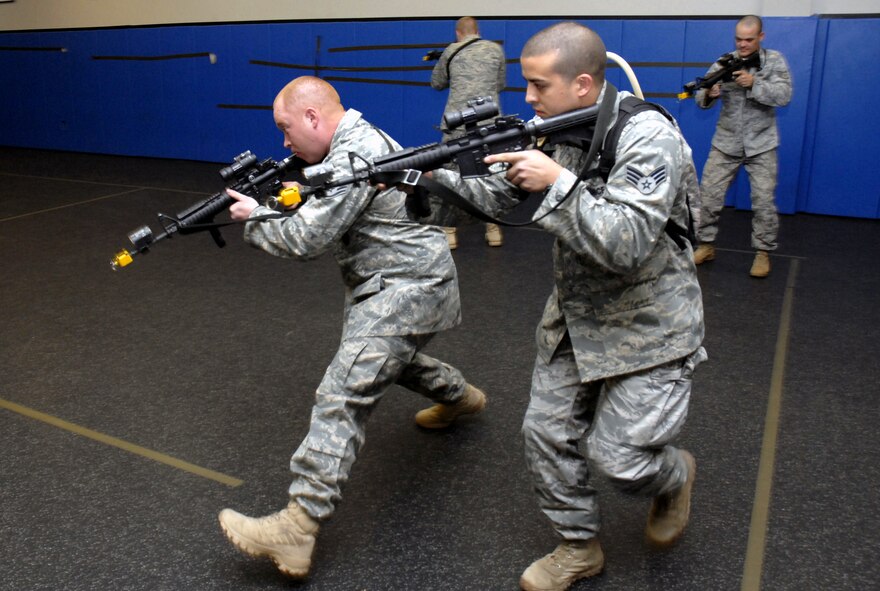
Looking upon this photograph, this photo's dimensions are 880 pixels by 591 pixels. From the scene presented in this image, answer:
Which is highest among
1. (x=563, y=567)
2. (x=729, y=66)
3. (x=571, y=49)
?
(x=571, y=49)

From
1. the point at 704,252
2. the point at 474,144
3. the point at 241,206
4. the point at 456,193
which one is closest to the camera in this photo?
the point at 474,144

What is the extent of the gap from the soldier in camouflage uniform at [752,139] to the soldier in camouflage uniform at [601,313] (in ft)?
10.8

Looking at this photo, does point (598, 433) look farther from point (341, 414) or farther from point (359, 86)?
point (359, 86)

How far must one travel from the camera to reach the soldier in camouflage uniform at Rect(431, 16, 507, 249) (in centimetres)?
614

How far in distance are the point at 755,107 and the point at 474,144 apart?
381cm

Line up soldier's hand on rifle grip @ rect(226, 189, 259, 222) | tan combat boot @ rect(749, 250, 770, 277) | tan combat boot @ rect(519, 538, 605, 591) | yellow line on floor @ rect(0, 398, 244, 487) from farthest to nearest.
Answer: tan combat boot @ rect(749, 250, 770, 277) → yellow line on floor @ rect(0, 398, 244, 487) → soldier's hand on rifle grip @ rect(226, 189, 259, 222) → tan combat boot @ rect(519, 538, 605, 591)

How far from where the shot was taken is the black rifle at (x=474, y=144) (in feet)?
6.81

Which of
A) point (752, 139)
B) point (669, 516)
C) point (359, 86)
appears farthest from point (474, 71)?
point (669, 516)

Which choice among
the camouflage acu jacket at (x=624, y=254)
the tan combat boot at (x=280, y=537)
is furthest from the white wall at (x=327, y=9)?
the tan combat boot at (x=280, y=537)

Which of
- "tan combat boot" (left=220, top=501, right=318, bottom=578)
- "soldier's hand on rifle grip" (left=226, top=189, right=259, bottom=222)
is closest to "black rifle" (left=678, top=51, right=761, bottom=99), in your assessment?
"soldier's hand on rifle grip" (left=226, top=189, right=259, bottom=222)

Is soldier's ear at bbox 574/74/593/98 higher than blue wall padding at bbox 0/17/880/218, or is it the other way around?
soldier's ear at bbox 574/74/593/98

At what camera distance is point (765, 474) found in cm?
291

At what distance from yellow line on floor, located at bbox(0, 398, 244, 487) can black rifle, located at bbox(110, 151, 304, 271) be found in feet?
2.74

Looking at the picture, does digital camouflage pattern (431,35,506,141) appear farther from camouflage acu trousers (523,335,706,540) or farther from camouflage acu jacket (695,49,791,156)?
camouflage acu trousers (523,335,706,540)
